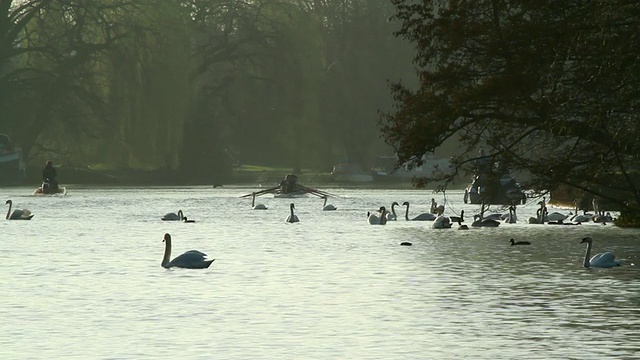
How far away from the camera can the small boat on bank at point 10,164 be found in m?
87.6

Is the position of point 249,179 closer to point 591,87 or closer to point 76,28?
point 76,28

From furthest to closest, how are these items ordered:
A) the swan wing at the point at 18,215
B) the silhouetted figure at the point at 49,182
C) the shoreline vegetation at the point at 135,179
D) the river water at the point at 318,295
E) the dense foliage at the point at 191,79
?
the shoreline vegetation at the point at 135,179, the dense foliage at the point at 191,79, the silhouetted figure at the point at 49,182, the swan wing at the point at 18,215, the river water at the point at 318,295

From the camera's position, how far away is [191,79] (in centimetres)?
10044

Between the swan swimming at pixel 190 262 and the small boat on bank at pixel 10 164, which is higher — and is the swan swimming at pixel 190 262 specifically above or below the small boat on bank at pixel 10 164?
below

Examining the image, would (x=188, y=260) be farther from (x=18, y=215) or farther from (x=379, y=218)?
(x=18, y=215)

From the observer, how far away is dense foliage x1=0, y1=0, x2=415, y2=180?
86812mm

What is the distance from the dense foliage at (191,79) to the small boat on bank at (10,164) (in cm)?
111

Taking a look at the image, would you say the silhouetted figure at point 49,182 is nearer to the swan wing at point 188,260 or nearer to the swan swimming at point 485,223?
the swan swimming at point 485,223

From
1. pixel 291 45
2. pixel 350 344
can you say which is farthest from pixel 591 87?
pixel 291 45

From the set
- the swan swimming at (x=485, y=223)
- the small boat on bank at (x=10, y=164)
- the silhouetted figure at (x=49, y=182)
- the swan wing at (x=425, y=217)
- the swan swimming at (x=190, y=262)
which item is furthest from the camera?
the small boat on bank at (x=10, y=164)

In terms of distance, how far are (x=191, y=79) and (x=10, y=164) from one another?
1492 cm

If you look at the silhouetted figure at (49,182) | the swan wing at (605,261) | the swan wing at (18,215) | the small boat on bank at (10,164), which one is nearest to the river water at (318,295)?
the swan wing at (605,261)

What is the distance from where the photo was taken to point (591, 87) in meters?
32.2

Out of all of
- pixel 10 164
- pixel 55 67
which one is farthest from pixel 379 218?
pixel 10 164
